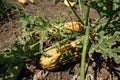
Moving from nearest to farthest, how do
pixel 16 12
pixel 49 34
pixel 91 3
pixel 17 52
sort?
pixel 91 3, pixel 17 52, pixel 49 34, pixel 16 12

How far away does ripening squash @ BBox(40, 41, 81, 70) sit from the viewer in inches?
124

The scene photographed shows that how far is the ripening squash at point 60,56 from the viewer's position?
3156 millimetres

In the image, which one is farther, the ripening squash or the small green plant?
the ripening squash

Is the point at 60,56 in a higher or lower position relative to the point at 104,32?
lower

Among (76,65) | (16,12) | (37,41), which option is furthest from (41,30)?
(16,12)

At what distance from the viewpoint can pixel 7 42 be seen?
3.50m

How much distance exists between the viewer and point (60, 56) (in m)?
3.16

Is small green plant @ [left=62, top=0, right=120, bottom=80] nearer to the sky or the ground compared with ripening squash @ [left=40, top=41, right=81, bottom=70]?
nearer to the sky

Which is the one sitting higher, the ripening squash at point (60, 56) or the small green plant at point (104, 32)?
the small green plant at point (104, 32)

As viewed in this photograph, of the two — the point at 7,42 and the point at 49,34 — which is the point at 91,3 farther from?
the point at 7,42

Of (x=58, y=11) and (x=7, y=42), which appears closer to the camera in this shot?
(x=7, y=42)

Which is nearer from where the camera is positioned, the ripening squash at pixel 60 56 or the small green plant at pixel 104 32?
the small green plant at pixel 104 32

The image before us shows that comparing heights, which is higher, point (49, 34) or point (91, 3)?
point (91, 3)

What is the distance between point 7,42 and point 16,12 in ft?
1.57
